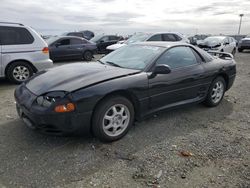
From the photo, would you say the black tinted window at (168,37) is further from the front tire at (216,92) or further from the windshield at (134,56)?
the windshield at (134,56)

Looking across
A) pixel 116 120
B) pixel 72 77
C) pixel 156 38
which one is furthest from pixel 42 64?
pixel 156 38

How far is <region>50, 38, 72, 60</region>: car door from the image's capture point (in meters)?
12.6

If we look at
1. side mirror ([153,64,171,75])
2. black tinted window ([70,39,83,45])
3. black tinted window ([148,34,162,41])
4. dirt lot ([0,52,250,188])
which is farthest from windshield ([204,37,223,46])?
side mirror ([153,64,171,75])

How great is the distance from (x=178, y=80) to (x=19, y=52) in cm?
464

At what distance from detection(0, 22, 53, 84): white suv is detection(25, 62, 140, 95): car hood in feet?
10.8

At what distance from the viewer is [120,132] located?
3732 mm

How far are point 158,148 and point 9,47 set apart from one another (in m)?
5.19

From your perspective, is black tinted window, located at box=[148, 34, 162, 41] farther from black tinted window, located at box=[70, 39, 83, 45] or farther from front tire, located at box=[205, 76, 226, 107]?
front tire, located at box=[205, 76, 226, 107]

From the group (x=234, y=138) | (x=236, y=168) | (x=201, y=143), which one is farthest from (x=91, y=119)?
(x=234, y=138)

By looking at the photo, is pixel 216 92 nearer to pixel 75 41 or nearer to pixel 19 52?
pixel 19 52

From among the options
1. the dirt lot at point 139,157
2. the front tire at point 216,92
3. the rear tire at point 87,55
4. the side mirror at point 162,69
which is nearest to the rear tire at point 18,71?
the dirt lot at point 139,157

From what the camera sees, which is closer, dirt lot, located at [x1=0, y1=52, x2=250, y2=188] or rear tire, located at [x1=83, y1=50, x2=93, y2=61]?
dirt lot, located at [x1=0, y1=52, x2=250, y2=188]

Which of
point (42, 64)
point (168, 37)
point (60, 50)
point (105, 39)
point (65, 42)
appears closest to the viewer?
point (42, 64)

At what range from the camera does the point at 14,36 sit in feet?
22.5
